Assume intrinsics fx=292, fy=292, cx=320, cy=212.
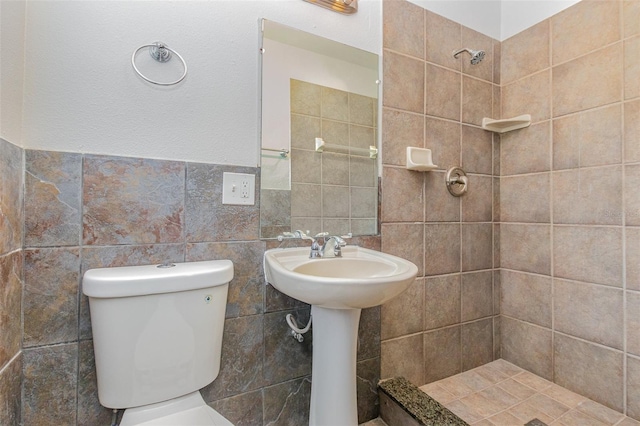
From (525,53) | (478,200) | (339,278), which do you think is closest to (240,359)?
(339,278)

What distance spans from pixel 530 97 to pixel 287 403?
203cm

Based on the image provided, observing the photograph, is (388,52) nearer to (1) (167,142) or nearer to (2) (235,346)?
(1) (167,142)

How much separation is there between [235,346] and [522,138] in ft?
6.16

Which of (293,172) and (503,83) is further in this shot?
(503,83)

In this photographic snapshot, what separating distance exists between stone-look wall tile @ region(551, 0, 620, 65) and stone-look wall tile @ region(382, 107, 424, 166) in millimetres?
831

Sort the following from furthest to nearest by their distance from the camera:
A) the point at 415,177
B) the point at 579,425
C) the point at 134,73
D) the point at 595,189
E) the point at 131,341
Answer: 1. the point at 415,177
2. the point at 595,189
3. the point at 579,425
4. the point at 134,73
5. the point at 131,341

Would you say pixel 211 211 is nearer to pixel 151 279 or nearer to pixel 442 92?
pixel 151 279

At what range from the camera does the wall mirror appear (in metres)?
1.21

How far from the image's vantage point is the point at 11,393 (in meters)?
0.78

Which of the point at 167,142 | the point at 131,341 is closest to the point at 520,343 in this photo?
the point at 131,341

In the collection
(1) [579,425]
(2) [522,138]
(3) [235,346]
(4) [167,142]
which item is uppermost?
(2) [522,138]

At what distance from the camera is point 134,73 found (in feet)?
3.25

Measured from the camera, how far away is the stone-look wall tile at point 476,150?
1684 mm

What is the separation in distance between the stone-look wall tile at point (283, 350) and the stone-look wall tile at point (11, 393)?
2.37 feet
